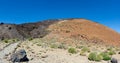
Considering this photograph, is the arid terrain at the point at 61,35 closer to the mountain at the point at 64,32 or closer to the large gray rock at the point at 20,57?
the mountain at the point at 64,32

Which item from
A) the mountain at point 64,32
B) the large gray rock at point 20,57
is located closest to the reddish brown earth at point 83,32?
the mountain at point 64,32

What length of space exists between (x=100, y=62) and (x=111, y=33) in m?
40.0

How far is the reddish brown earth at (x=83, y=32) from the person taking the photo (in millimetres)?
58531

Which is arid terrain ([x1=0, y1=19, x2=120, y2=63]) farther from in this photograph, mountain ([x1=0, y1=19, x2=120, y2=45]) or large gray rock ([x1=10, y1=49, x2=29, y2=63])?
large gray rock ([x1=10, y1=49, x2=29, y2=63])

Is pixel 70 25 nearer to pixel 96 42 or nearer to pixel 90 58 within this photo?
pixel 96 42

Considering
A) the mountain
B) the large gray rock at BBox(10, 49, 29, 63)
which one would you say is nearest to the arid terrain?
the mountain

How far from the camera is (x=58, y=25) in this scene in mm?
70625

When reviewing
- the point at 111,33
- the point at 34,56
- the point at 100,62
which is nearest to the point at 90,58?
the point at 100,62

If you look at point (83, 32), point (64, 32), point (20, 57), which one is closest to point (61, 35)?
point (64, 32)

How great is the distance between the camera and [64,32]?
62406 millimetres

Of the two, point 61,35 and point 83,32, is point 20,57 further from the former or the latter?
point 83,32

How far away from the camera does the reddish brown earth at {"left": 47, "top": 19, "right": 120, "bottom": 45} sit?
5853 cm

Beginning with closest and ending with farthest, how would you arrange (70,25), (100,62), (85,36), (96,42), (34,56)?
(100,62)
(34,56)
(96,42)
(85,36)
(70,25)

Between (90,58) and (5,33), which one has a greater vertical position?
(5,33)
